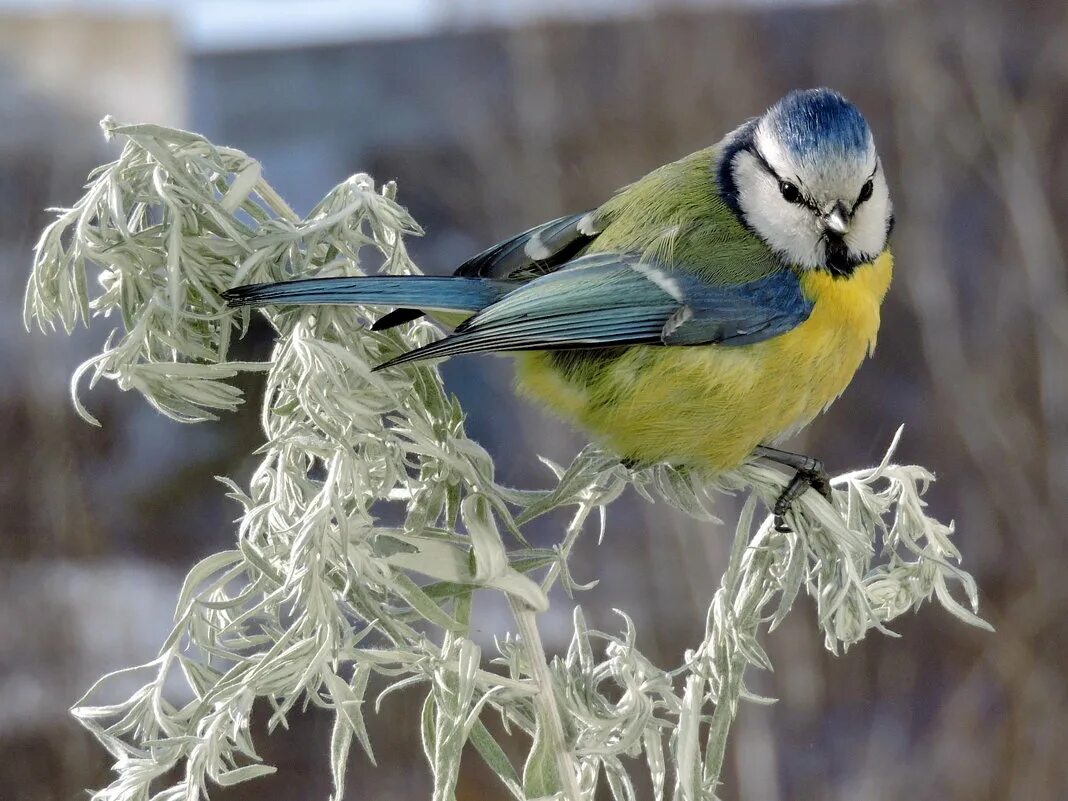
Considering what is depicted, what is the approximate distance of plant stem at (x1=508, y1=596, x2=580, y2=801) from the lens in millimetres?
496

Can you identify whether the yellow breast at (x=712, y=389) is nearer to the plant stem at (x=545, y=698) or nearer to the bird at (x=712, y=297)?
the bird at (x=712, y=297)

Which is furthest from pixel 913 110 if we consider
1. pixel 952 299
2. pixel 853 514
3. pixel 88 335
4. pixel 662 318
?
pixel 853 514

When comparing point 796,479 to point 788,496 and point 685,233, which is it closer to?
point 788,496

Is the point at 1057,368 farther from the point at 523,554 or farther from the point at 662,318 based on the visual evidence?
the point at 523,554

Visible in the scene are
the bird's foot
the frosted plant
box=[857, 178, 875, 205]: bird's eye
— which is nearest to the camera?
the frosted plant

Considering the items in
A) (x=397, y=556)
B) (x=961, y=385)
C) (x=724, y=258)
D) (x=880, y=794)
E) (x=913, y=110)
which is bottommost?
(x=880, y=794)

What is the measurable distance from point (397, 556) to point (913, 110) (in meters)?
2.27

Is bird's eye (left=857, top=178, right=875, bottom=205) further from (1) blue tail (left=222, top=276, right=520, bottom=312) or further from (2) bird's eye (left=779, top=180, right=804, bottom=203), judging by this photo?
(1) blue tail (left=222, top=276, right=520, bottom=312)

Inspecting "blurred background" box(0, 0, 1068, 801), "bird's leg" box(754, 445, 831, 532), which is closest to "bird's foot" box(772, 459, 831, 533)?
"bird's leg" box(754, 445, 831, 532)

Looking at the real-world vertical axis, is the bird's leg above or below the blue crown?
below

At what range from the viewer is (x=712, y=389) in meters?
0.74

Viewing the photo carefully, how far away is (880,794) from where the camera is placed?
1988 millimetres

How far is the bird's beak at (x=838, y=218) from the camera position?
0.77 meters

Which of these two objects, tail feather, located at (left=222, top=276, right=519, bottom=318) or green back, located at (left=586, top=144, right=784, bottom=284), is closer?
tail feather, located at (left=222, top=276, right=519, bottom=318)
